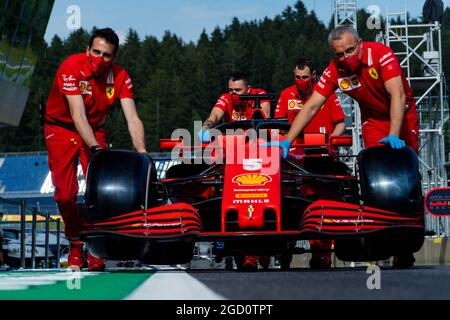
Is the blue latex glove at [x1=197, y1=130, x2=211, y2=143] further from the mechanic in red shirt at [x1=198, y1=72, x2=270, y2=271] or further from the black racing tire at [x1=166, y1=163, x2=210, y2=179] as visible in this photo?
the mechanic in red shirt at [x1=198, y1=72, x2=270, y2=271]

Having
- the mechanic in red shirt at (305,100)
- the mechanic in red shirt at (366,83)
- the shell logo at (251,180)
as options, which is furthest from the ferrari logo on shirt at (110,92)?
the shell logo at (251,180)

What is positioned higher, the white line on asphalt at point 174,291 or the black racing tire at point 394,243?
the black racing tire at point 394,243

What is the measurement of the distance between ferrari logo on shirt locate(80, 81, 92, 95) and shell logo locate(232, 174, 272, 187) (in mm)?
2274

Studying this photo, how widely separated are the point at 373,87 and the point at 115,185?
8.22 feet

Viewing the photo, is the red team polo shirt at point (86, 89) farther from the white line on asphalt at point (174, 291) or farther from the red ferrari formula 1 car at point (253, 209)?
the white line on asphalt at point (174, 291)

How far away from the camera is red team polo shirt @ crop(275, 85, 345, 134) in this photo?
10375 millimetres

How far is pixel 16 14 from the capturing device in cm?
→ 3569

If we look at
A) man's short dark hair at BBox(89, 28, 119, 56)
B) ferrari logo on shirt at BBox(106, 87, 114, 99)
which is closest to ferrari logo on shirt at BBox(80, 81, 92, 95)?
ferrari logo on shirt at BBox(106, 87, 114, 99)

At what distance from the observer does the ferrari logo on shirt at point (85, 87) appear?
8.73 meters

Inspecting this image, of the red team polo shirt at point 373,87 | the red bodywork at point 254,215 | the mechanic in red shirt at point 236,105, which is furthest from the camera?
→ the mechanic in red shirt at point 236,105

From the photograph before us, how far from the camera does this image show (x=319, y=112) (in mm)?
10406

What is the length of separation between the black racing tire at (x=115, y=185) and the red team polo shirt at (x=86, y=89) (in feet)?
5.61

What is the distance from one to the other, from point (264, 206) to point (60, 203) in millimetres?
2621
